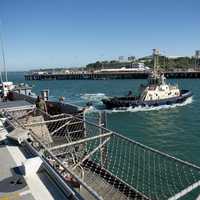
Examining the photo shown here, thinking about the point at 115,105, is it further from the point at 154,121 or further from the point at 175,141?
the point at 175,141

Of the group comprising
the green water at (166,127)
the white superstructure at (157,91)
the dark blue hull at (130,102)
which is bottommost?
the green water at (166,127)

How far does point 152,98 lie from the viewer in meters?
36.8

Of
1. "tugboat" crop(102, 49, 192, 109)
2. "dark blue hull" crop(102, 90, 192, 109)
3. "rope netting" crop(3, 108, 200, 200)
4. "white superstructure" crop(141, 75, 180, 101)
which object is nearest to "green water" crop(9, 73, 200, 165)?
"dark blue hull" crop(102, 90, 192, 109)

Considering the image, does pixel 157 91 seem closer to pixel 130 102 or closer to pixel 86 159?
pixel 130 102

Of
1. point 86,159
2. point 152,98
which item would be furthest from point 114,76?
point 86,159

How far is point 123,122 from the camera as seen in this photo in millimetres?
28219

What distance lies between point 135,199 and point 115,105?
28279mm

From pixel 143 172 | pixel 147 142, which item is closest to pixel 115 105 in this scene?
pixel 147 142

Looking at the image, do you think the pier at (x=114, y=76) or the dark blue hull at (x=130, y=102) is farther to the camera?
the pier at (x=114, y=76)

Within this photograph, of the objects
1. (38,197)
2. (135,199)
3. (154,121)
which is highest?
(38,197)

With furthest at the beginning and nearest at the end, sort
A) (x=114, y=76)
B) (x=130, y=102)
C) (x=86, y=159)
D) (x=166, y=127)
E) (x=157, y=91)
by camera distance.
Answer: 1. (x=114, y=76)
2. (x=157, y=91)
3. (x=130, y=102)
4. (x=166, y=127)
5. (x=86, y=159)

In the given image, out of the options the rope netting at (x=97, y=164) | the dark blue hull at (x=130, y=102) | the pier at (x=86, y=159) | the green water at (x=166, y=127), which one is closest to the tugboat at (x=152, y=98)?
the dark blue hull at (x=130, y=102)

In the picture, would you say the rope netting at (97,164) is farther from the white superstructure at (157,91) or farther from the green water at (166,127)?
the white superstructure at (157,91)

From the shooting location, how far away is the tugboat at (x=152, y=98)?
35.0 meters
